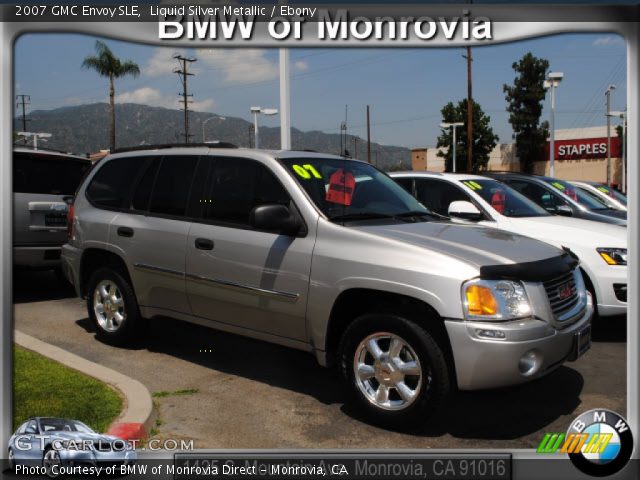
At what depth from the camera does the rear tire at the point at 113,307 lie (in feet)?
17.3

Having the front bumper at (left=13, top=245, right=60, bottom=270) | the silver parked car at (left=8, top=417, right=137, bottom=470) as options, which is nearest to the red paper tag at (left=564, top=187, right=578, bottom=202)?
the front bumper at (left=13, top=245, right=60, bottom=270)

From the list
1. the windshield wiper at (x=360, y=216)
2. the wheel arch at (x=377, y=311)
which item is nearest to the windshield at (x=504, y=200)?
the windshield wiper at (x=360, y=216)

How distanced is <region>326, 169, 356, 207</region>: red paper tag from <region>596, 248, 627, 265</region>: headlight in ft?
9.22

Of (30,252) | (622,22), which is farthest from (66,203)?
(622,22)

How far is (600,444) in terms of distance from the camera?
9.96 ft

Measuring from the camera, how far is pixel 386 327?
3.70 m

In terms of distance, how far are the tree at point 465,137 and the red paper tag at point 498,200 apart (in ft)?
1.64

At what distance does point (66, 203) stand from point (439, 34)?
575cm

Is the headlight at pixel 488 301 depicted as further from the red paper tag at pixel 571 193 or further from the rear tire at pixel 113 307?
the red paper tag at pixel 571 193

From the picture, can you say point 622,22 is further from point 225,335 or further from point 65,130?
point 225,335

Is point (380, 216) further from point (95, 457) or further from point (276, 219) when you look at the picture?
point (95, 457)

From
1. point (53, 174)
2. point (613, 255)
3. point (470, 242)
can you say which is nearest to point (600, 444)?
point (470, 242)

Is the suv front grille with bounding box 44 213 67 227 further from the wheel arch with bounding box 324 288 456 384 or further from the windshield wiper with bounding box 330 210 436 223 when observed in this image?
the wheel arch with bounding box 324 288 456 384

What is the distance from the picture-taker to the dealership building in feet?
19.1
